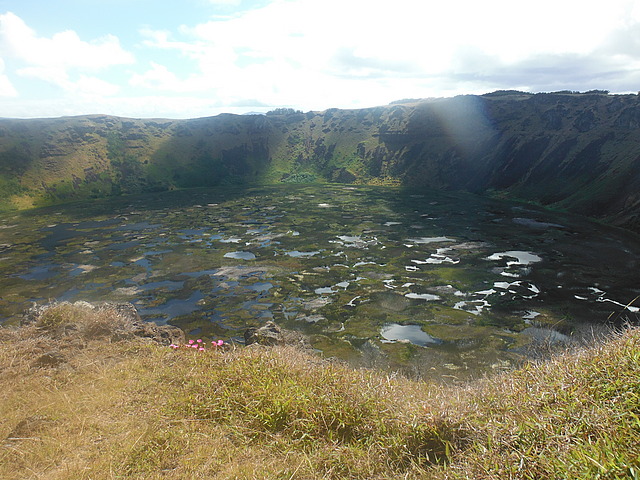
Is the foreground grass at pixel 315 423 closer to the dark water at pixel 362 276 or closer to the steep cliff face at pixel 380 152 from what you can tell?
the dark water at pixel 362 276

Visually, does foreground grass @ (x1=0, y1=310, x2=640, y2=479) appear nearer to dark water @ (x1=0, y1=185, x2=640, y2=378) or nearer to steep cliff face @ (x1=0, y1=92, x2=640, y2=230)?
dark water @ (x1=0, y1=185, x2=640, y2=378)

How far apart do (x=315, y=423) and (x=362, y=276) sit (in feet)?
105

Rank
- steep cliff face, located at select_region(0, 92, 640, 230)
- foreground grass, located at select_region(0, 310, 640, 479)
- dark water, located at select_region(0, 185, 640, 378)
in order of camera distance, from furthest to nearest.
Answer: steep cliff face, located at select_region(0, 92, 640, 230) < dark water, located at select_region(0, 185, 640, 378) < foreground grass, located at select_region(0, 310, 640, 479)

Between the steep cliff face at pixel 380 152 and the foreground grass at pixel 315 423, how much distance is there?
226 ft

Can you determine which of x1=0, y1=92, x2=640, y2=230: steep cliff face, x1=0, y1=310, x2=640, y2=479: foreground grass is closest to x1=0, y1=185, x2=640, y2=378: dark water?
x1=0, y1=310, x2=640, y2=479: foreground grass

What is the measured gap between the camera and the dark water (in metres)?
29.7

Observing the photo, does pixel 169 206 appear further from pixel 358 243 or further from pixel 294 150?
pixel 294 150

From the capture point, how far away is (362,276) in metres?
42.8

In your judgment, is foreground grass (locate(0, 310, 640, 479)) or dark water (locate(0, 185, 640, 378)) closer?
foreground grass (locate(0, 310, 640, 479))

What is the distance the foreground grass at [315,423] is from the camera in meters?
7.55

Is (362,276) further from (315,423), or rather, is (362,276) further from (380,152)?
(380,152)

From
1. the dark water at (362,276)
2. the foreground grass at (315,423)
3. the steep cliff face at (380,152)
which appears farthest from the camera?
the steep cliff face at (380,152)

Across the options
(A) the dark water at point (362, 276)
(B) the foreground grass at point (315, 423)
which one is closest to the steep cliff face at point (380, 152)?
(A) the dark water at point (362, 276)

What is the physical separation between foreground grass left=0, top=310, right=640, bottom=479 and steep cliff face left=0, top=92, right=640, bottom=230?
2711 inches
